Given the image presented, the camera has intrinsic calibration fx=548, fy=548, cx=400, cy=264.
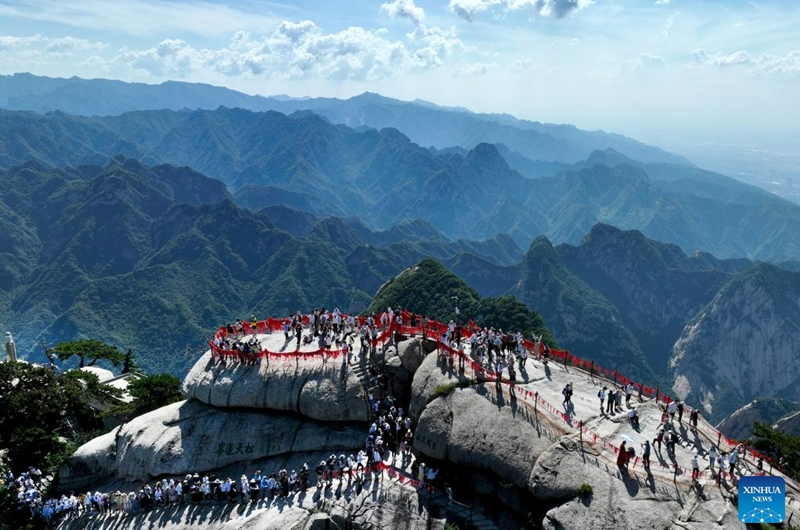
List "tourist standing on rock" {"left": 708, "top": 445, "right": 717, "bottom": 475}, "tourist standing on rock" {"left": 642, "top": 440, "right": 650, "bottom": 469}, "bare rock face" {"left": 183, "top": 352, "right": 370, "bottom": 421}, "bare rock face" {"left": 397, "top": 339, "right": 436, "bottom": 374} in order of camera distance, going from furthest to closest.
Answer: "bare rock face" {"left": 397, "top": 339, "right": 436, "bottom": 374} → "bare rock face" {"left": 183, "top": 352, "right": 370, "bottom": 421} → "tourist standing on rock" {"left": 642, "top": 440, "right": 650, "bottom": 469} → "tourist standing on rock" {"left": 708, "top": 445, "right": 717, "bottom": 475}

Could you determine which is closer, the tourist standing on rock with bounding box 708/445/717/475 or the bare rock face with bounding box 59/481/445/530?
the tourist standing on rock with bounding box 708/445/717/475

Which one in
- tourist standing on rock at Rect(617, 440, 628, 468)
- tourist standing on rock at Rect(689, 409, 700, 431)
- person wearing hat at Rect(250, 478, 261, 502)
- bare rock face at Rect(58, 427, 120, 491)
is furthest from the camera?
bare rock face at Rect(58, 427, 120, 491)

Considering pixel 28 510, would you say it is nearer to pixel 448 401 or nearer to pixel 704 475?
pixel 448 401

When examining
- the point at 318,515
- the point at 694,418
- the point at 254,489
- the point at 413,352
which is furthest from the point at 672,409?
the point at 254,489

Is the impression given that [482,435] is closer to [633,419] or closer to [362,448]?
[362,448]

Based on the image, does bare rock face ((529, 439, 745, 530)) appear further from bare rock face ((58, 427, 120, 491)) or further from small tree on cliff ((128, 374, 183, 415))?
small tree on cliff ((128, 374, 183, 415))

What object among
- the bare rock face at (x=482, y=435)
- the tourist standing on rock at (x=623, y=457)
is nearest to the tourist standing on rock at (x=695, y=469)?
the tourist standing on rock at (x=623, y=457)

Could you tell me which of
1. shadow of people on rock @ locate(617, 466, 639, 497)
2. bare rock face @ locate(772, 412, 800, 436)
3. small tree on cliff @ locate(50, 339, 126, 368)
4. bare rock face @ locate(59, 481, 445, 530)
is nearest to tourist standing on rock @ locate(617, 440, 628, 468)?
shadow of people on rock @ locate(617, 466, 639, 497)
